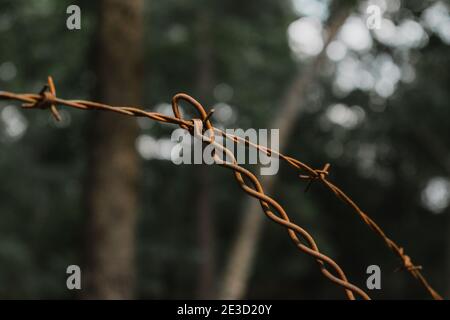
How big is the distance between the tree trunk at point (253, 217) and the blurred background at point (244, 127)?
0.11 feet

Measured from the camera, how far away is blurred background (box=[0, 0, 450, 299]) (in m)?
9.68

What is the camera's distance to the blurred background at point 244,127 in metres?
9.68

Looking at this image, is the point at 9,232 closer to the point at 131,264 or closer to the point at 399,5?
the point at 399,5

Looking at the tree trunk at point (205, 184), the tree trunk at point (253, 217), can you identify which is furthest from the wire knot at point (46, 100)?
the tree trunk at point (205, 184)

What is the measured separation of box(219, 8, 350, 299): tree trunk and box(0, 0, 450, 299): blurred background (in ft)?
0.11

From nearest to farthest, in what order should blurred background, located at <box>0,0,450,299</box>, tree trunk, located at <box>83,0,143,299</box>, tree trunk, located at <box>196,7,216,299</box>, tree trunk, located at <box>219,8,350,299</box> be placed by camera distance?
tree trunk, located at <box>83,0,143,299</box> → tree trunk, located at <box>219,8,350,299</box> → blurred background, located at <box>0,0,450,299</box> → tree trunk, located at <box>196,7,216,299</box>

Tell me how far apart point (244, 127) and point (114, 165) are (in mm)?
9877

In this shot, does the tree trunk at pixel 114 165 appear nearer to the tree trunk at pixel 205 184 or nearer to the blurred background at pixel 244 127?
the blurred background at pixel 244 127

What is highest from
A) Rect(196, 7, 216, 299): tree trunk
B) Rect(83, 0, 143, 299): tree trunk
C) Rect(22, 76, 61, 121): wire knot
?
Rect(196, 7, 216, 299): tree trunk

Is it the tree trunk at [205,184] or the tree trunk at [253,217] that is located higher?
the tree trunk at [205,184]

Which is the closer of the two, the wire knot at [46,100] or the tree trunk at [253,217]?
the wire knot at [46,100]

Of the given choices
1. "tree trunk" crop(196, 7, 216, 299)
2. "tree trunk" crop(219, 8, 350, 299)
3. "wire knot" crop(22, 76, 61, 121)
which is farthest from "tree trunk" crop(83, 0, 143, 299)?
"tree trunk" crop(196, 7, 216, 299)

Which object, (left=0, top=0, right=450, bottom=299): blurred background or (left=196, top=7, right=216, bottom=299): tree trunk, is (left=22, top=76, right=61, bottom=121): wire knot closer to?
(left=0, top=0, right=450, bottom=299): blurred background
